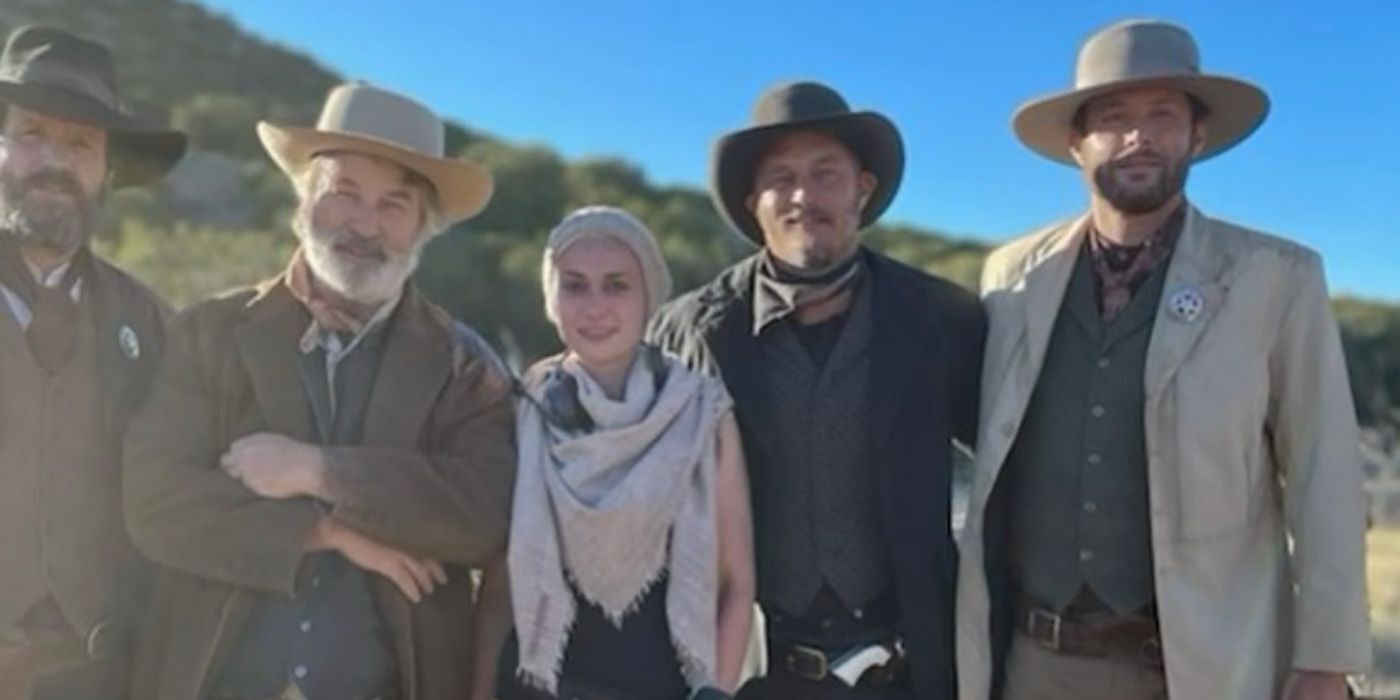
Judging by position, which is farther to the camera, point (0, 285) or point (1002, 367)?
point (1002, 367)

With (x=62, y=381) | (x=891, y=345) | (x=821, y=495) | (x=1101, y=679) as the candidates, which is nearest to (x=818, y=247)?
(x=891, y=345)

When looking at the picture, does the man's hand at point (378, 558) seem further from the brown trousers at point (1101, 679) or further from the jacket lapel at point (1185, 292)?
the jacket lapel at point (1185, 292)

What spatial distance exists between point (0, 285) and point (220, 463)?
723mm

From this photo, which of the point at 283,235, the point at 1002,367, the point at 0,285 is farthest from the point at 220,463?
the point at 283,235

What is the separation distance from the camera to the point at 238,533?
3.57 m

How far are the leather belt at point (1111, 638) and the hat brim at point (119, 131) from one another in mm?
2667

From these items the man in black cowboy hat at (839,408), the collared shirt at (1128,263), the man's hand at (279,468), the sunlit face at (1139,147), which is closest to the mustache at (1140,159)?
the sunlit face at (1139,147)

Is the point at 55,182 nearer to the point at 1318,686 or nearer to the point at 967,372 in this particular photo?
the point at 967,372

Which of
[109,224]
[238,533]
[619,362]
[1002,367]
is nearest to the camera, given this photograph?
[238,533]

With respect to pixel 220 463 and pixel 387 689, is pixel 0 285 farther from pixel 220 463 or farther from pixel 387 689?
pixel 387 689

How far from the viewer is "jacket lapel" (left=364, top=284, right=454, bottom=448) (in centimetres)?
375

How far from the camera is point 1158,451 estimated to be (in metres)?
3.91

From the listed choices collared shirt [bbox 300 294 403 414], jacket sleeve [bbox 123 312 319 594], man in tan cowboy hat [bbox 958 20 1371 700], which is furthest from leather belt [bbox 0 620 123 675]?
man in tan cowboy hat [bbox 958 20 1371 700]

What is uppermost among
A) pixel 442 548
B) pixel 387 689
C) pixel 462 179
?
pixel 462 179
